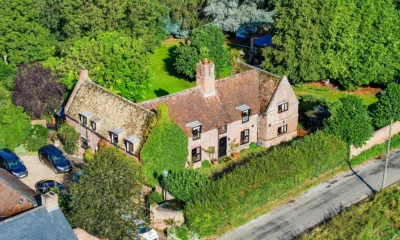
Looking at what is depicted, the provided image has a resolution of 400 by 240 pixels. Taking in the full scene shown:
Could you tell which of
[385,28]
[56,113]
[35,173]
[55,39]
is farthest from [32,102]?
[385,28]

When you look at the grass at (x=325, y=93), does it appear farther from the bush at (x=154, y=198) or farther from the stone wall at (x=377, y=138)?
the bush at (x=154, y=198)

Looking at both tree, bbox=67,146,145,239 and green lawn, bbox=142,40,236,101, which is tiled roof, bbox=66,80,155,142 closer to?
tree, bbox=67,146,145,239

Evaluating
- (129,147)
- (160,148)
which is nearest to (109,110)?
(129,147)

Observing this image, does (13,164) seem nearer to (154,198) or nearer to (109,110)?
(109,110)

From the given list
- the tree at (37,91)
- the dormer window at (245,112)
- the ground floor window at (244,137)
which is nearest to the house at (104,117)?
the tree at (37,91)

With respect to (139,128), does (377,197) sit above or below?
below

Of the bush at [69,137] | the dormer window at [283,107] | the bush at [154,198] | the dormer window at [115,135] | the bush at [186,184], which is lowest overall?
the bush at [154,198]

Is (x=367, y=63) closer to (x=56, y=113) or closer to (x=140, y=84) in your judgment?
(x=140, y=84)
